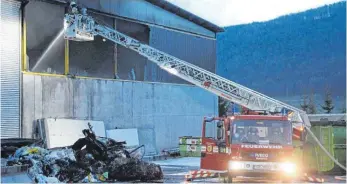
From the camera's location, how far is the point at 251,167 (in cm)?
1373

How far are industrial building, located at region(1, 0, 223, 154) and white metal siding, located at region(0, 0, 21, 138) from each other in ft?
0.12

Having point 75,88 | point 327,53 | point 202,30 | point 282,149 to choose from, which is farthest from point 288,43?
point 282,149

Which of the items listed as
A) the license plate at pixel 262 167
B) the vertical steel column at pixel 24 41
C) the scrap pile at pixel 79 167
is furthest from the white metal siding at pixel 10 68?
the license plate at pixel 262 167

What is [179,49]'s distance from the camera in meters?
27.9

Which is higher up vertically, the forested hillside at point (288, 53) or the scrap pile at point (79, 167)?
the forested hillside at point (288, 53)

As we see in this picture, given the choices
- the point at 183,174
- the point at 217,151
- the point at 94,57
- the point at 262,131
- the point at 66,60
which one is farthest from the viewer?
the point at 94,57

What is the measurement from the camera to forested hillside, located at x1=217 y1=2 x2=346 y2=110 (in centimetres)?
8606

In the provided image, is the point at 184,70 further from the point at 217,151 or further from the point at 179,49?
the point at 179,49

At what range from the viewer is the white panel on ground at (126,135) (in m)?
23.1

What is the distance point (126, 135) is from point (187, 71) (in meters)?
5.39

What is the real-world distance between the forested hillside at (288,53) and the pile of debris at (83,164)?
223ft

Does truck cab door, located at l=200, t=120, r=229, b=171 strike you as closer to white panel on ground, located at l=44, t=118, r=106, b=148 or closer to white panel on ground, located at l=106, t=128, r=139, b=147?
white panel on ground, located at l=44, t=118, r=106, b=148

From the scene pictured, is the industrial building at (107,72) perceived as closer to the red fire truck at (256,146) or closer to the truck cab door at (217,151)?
the truck cab door at (217,151)

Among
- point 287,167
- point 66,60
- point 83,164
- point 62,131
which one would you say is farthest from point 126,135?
point 287,167
